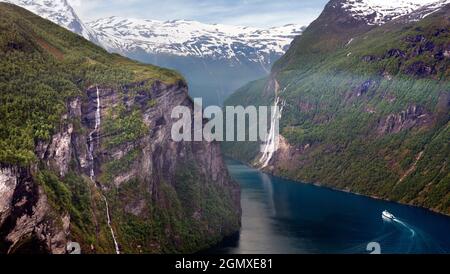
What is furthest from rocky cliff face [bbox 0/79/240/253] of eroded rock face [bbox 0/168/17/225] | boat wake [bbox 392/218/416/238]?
boat wake [bbox 392/218/416/238]

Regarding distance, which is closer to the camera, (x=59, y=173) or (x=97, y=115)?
(x=59, y=173)

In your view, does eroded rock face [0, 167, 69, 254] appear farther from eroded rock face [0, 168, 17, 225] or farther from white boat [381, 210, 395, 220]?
white boat [381, 210, 395, 220]

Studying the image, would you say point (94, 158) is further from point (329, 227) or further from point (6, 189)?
point (329, 227)

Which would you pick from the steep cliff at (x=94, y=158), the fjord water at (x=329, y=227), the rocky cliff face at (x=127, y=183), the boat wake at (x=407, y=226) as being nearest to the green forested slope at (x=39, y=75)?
the steep cliff at (x=94, y=158)

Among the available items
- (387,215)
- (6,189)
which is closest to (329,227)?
(387,215)

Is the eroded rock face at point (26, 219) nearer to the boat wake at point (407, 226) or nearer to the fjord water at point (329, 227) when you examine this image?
the fjord water at point (329, 227)
